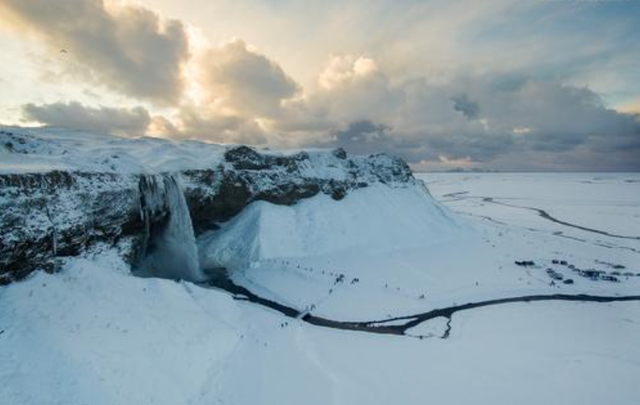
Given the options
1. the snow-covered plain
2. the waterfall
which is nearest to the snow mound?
the snow-covered plain

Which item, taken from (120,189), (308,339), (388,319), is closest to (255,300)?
(308,339)

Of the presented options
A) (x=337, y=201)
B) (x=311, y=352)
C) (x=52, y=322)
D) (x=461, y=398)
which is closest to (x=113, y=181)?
(x=52, y=322)

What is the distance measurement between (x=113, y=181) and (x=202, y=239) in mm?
16729

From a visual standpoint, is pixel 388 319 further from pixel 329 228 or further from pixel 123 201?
pixel 123 201

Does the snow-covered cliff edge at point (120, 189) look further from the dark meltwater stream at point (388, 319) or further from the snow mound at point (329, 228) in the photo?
the dark meltwater stream at point (388, 319)

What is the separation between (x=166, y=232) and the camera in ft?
120

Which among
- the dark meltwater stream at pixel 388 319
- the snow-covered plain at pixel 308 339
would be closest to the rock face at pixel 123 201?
the snow-covered plain at pixel 308 339

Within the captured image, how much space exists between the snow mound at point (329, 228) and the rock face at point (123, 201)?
104 inches

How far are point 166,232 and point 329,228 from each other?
2262 centimetres

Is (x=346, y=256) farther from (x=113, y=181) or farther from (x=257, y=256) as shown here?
(x=113, y=181)

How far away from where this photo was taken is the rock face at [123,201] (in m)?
21.0

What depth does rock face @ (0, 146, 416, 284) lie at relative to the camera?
21.0 meters

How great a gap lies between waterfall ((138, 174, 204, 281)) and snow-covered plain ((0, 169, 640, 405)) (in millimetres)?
4779

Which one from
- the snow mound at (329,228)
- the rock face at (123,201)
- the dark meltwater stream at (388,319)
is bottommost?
the dark meltwater stream at (388,319)
